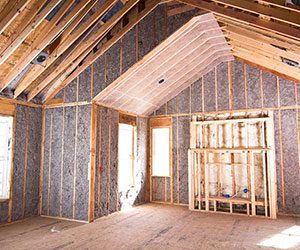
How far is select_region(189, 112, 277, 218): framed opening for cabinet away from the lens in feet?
20.2

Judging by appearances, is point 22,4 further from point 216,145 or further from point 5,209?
point 216,145

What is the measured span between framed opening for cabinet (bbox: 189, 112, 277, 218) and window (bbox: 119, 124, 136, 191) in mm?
1653

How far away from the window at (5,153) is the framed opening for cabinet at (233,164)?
171 inches

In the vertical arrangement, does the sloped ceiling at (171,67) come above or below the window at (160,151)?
above

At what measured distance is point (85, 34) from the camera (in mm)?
4977

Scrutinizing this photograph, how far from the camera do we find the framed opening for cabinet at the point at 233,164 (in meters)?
6.17

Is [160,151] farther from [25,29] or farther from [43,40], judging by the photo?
[25,29]

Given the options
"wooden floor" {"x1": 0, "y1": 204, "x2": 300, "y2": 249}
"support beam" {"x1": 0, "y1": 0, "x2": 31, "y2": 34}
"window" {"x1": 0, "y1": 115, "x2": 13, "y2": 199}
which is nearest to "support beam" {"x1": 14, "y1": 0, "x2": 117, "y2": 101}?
→ "window" {"x1": 0, "y1": 115, "x2": 13, "y2": 199}

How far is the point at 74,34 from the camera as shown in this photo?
14.8ft

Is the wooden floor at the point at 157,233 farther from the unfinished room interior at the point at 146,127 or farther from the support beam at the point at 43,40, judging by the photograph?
the support beam at the point at 43,40

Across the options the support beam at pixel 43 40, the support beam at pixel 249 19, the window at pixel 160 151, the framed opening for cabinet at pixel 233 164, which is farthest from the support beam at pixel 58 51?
the framed opening for cabinet at pixel 233 164

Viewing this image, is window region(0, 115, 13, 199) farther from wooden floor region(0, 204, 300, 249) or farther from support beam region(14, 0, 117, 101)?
wooden floor region(0, 204, 300, 249)

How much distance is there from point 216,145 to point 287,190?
2.00 metres

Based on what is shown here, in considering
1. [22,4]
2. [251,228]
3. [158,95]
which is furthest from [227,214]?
[22,4]
